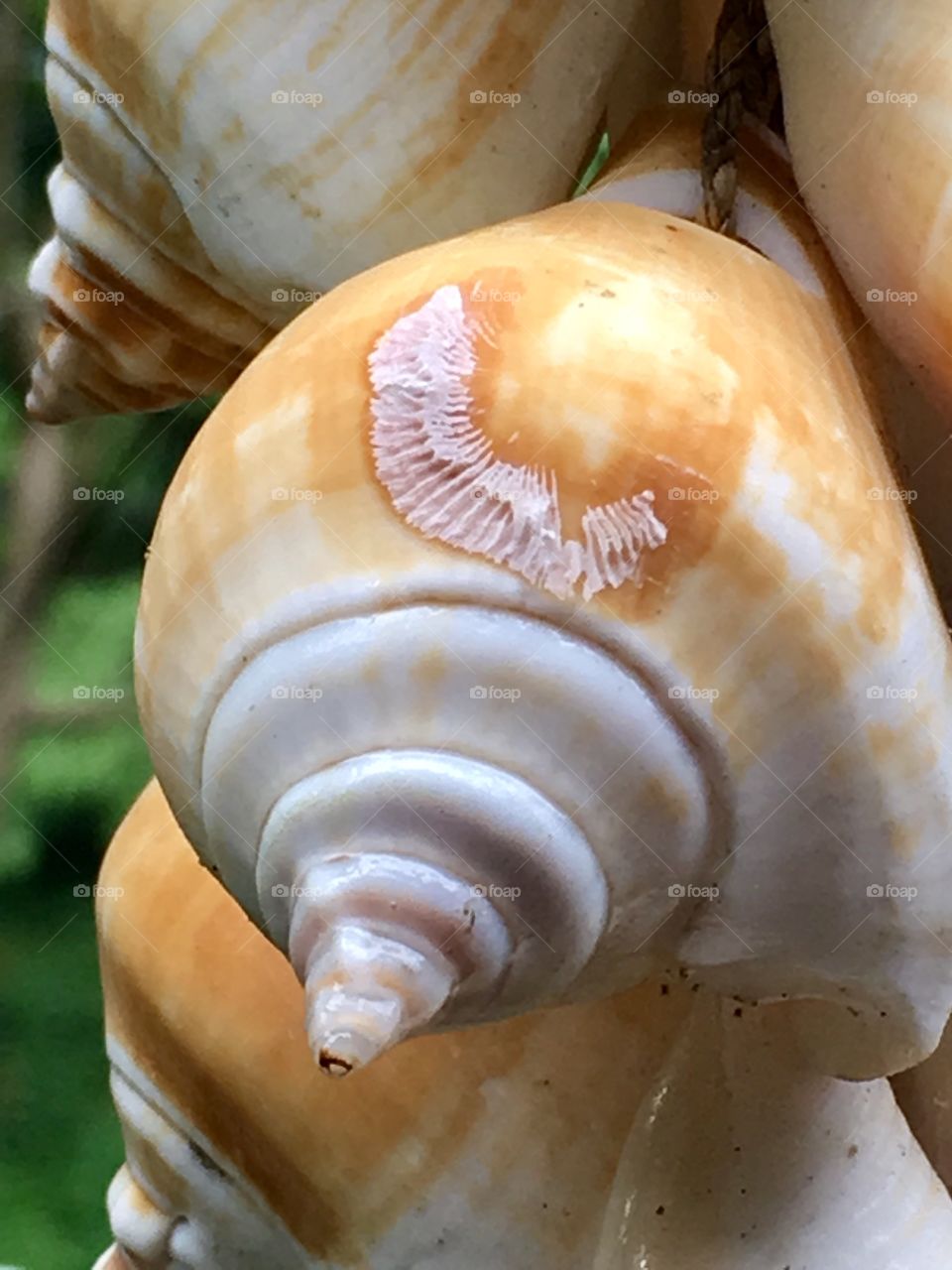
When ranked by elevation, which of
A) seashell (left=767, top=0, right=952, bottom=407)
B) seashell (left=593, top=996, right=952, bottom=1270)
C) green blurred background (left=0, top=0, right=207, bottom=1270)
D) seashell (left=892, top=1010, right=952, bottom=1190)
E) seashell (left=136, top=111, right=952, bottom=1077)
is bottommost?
green blurred background (left=0, top=0, right=207, bottom=1270)

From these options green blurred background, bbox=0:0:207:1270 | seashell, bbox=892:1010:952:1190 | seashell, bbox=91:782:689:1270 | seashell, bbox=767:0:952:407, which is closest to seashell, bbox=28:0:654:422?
seashell, bbox=767:0:952:407

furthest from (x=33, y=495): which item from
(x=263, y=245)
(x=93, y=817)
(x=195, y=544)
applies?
(x=195, y=544)

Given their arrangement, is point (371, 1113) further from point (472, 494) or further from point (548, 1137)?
point (472, 494)

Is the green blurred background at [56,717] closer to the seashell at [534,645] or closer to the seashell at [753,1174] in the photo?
the seashell at [753,1174]

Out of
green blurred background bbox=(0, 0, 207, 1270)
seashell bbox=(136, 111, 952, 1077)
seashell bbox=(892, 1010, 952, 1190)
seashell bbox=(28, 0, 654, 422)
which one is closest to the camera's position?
seashell bbox=(136, 111, 952, 1077)

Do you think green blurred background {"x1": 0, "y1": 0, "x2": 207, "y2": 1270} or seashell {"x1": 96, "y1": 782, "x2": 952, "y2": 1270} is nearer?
seashell {"x1": 96, "y1": 782, "x2": 952, "y2": 1270}

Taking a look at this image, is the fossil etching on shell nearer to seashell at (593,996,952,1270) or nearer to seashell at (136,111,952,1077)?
seashell at (136,111,952,1077)

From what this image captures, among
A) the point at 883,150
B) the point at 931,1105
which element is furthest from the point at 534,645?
the point at 931,1105
